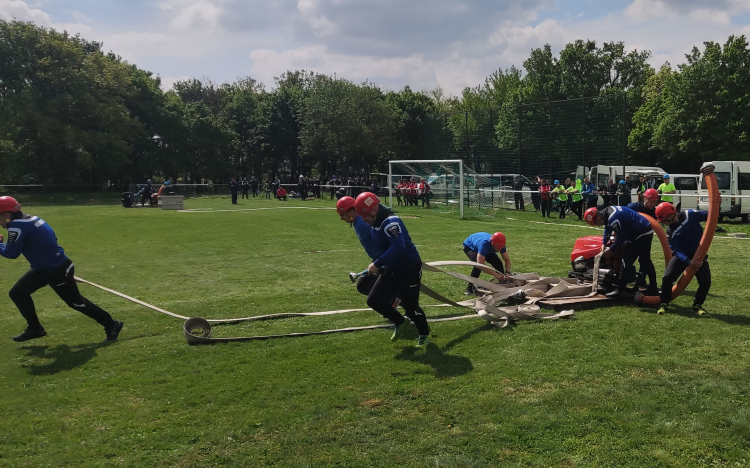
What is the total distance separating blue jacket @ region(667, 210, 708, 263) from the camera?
28.0 ft

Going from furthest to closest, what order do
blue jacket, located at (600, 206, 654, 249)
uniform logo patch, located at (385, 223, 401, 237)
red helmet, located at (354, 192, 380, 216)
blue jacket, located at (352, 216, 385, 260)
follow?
blue jacket, located at (600, 206, 654, 249), blue jacket, located at (352, 216, 385, 260), red helmet, located at (354, 192, 380, 216), uniform logo patch, located at (385, 223, 401, 237)

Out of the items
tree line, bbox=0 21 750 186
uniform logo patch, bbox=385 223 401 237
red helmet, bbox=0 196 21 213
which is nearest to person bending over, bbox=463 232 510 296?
uniform logo patch, bbox=385 223 401 237

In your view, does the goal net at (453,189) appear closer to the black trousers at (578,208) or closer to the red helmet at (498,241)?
the black trousers at (578,208)

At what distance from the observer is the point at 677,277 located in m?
8.62

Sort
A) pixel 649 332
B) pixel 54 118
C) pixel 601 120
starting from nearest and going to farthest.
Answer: pixel 649 332, pixel 601 120, pixel 54 118

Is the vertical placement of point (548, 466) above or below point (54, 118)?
below

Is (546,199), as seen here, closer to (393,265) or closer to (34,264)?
(393,265)

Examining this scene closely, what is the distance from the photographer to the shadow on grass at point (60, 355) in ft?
22.4

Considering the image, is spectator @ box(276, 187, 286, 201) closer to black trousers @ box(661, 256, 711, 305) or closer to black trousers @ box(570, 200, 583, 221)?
black trousers @ box(570, 200, 583, 221)

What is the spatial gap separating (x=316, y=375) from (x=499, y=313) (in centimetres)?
307

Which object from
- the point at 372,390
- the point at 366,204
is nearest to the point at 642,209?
the point at 366,204

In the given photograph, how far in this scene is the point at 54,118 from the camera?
49031 millimetres

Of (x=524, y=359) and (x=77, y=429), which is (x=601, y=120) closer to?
(x=524, y=359)

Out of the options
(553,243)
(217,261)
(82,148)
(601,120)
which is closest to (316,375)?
(217,261)
